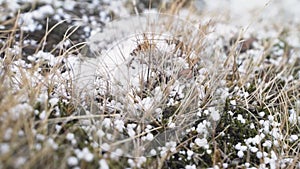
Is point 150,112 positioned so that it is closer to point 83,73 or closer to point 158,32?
point 83,73

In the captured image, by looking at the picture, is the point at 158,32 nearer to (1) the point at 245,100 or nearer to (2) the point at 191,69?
(2) the point at 191,69

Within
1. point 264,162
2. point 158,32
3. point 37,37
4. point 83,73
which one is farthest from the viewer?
point 37,37

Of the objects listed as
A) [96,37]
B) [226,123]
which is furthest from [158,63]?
[96,37]

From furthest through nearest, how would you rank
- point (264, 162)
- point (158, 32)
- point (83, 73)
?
point (158, 32) < point (83, 73) < point (264, 162)

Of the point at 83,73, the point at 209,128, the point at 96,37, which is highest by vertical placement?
the point at 96,37

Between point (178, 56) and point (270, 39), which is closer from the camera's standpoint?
point (178, 56)

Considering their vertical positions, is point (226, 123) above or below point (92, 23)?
below

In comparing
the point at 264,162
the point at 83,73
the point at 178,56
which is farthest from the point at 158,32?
the point at 264,162
